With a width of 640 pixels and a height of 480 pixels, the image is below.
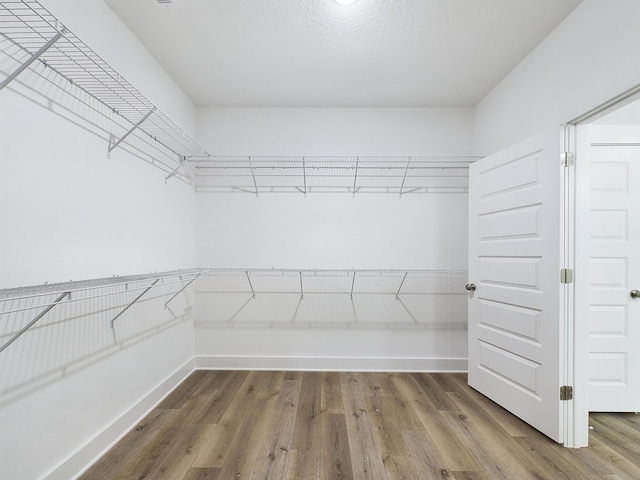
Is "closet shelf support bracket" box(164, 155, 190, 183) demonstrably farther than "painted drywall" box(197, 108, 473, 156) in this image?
No

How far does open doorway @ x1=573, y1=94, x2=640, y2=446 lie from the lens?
202 centimetres

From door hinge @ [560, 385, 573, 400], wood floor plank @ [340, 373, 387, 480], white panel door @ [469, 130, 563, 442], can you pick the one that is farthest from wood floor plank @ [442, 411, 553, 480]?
wood floor plank @ [340, 373, 387, 480]

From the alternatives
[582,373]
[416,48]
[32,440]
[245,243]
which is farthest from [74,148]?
[582,373]

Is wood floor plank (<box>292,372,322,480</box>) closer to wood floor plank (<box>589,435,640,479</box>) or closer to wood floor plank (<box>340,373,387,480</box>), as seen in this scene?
wood floor plank (<box>340,373,387,480</box>)

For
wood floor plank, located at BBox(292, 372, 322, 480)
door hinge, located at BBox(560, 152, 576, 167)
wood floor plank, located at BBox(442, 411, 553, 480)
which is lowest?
wood floor plank, located at BBox(292, 372, 322, 480)

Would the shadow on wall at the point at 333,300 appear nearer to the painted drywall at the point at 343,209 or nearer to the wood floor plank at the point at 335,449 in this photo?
the painted drywall at the point at 343,209

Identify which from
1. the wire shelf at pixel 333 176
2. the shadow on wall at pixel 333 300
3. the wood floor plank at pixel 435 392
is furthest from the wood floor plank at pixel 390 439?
the wire shelf at pixel 333 176

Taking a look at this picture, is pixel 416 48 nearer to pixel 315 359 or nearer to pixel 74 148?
pixel 74 148

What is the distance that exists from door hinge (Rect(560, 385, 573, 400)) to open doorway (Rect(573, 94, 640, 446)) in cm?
48

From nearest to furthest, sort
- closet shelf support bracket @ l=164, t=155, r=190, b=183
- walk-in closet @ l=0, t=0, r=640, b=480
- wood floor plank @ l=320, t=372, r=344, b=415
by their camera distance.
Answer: walk-in closet @ l=0, t=0, r=640, b=480 → wood floor plank @ l=320, t=372, r=344, b=415 → closet shelf support bracket @ l=164, t=155, r=190, b=183

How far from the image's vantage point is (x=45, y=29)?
4.20 ft

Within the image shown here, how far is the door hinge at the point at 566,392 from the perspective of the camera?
1748 millimetres

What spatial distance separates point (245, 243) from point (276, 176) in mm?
710

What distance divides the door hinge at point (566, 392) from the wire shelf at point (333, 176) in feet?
5.77
